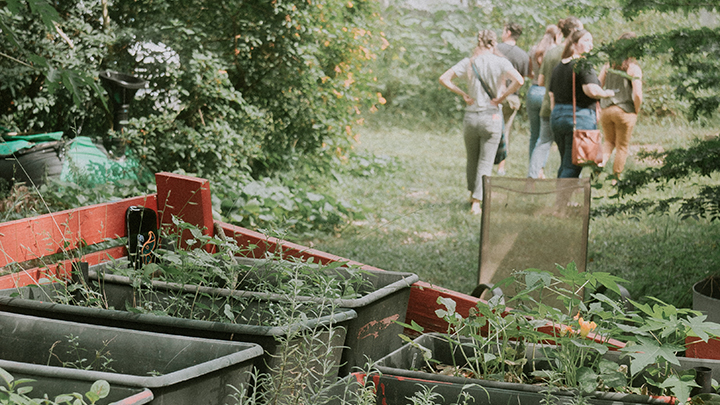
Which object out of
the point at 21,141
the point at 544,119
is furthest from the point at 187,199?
the point at 544,119

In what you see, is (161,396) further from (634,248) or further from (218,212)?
(634,248)

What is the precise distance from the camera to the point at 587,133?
5477mm

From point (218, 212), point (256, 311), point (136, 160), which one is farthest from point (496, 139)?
point (256, 311)

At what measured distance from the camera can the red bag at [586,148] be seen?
5.38 m

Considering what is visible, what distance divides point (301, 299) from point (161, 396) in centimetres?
45

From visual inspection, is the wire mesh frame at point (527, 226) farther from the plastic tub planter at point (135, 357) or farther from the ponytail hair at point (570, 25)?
the ponytail hair at point (570, 25)

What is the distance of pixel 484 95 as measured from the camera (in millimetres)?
6477

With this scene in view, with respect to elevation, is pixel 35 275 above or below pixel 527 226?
above

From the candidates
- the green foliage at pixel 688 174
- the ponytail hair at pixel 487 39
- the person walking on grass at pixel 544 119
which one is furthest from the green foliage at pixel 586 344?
the person walking on grass at pixel 544 119

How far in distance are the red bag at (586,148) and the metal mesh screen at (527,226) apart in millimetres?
2213

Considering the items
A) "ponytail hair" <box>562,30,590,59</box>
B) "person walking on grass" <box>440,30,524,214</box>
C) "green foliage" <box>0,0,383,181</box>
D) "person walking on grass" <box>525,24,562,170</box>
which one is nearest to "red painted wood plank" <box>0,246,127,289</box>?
"green foliage" <box>0,0,383,181</box>

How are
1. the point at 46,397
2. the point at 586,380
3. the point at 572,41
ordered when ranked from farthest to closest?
1. the point at 572,41
2. the point at 586,380
3. the point at 46,397

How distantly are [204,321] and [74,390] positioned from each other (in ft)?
1.05

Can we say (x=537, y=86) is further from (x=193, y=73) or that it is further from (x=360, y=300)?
(x=360, y=300)
